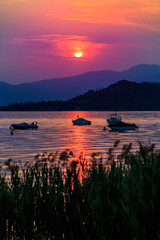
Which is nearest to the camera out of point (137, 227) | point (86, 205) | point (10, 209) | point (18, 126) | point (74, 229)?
point (137, 227)

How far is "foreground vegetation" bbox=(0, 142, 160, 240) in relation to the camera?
6.61m

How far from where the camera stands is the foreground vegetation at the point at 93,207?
6.61 metres

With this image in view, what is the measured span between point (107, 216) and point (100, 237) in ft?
1.51

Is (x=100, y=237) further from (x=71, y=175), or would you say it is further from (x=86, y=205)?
(x=71, y=175)

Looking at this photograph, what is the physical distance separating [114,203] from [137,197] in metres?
0.90

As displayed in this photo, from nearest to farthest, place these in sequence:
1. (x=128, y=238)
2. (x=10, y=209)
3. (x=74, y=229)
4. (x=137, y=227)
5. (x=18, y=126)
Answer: (x=137, y=227) < (x=128, y=238) < (x=74, y=229) < (x=10, y=209) < (x=18, y=126)

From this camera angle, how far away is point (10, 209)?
960 cm

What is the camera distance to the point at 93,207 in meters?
7.33

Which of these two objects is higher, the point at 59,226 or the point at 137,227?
the point at 137,227

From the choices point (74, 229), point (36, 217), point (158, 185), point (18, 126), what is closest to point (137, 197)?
point (158, 185)

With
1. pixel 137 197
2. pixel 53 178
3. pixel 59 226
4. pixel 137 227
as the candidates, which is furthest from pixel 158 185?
pixel 53 178

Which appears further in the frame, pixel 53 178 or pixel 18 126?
pixel 18 126

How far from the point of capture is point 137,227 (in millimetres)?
6488

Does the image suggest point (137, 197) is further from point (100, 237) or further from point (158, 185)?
point (100, 237)
